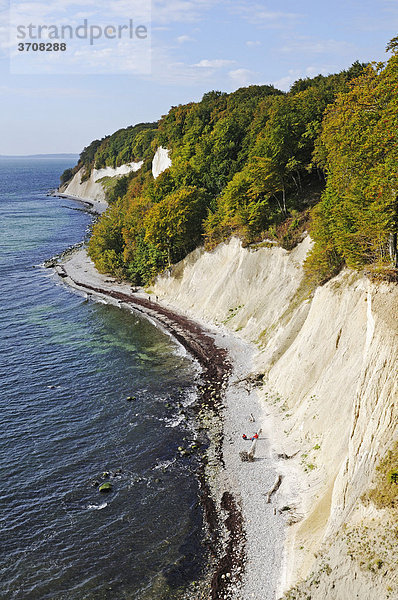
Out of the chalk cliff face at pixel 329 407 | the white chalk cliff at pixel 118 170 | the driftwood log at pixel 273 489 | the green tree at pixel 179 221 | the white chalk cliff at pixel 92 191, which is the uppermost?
the white chalk cliff at pixel 118 170

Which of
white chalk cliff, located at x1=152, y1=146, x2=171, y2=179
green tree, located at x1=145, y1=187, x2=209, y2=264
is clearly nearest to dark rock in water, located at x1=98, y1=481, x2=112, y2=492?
green tree, located at x1=145, y1=187, x2=209, y2=264

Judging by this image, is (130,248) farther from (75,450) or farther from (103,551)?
(103,551)

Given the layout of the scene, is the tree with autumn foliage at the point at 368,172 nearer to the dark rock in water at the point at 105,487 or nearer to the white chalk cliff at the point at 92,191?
the dark rock in water at the point at 105,487

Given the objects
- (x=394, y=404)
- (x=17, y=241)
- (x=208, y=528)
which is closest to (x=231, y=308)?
(x=208, y=528)

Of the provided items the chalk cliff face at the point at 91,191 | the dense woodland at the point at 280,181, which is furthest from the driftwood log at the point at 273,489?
the chalk cliff face at the point at 91,191

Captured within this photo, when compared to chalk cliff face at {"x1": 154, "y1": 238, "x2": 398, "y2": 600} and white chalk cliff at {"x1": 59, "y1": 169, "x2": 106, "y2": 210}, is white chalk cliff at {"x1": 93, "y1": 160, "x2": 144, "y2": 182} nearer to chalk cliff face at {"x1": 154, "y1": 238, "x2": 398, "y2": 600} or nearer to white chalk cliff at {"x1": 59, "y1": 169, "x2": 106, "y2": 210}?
white chalk cliff at {"x1": 59, "y1": 169, "x2": 106, "y2": 210}
